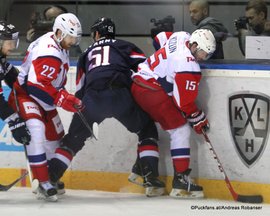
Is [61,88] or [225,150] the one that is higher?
[61,88]

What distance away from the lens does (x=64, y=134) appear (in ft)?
19.4

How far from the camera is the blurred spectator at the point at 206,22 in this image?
Answer: 5.82 metres

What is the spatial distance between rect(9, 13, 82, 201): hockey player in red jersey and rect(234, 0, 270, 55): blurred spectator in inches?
41.6

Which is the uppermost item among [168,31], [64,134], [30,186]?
[168,31]

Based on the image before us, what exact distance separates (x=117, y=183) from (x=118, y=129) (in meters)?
0.36

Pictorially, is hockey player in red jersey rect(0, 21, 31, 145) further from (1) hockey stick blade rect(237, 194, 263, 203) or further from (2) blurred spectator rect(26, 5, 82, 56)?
(1) hockey stick blade rect(237, 194, 263, 203)

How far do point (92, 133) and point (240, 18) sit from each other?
1223mm

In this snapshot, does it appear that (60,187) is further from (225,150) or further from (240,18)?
(240,18)

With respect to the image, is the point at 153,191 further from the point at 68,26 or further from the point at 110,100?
the point at 68,26

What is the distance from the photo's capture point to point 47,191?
5.54 m

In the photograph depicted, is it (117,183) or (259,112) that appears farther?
(117,183)

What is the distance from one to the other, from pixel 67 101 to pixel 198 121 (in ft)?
2.75

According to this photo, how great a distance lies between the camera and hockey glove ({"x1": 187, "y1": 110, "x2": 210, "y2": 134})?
5590 mm

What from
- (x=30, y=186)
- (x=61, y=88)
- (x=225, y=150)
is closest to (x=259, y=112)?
(x=225, y=150)
